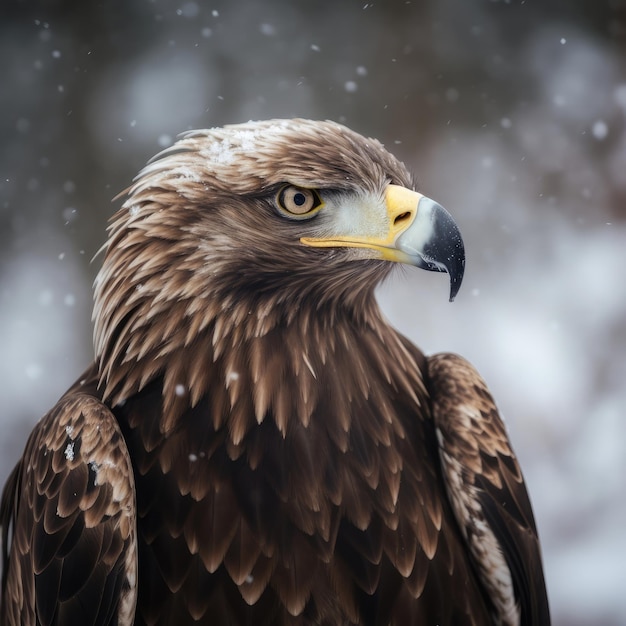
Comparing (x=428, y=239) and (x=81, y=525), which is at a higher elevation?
(x=428, y=239)

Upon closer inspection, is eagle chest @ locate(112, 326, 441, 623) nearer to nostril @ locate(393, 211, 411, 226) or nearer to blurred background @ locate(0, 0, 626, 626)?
nostril @ locate(393, 211, 411, 226)

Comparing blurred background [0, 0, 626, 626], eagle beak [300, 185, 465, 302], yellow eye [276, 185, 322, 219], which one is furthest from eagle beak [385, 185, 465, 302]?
blurred background [0, 0, 626, 626]

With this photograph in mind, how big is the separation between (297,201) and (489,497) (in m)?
0.65

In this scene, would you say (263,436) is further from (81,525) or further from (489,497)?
(489,497)

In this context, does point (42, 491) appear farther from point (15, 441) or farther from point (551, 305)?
point (551, 305)

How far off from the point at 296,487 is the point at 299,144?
0.60m

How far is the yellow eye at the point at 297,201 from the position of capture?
1168 mm

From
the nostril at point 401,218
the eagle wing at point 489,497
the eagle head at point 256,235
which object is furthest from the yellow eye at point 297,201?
the eagle wing at point 489,497

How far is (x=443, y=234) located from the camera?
1.10 m

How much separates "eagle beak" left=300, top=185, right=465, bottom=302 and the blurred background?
88cm

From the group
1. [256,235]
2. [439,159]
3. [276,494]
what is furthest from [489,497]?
[439,159]

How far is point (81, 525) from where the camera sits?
1097mm

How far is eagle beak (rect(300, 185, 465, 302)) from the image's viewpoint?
3.62ft

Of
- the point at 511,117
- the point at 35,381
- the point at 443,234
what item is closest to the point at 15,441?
the point at 35,381
